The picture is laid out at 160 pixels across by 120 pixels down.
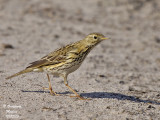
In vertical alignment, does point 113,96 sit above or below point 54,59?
below

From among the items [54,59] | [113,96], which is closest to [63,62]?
[54,59]

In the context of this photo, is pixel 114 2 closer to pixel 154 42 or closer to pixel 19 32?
pixel 154 42

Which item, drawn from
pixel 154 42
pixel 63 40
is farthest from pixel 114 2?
pixel 63 40

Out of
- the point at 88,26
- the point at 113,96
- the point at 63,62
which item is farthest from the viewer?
the point at 88,26

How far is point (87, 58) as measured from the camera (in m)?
10.3

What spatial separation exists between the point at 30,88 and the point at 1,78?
860mm

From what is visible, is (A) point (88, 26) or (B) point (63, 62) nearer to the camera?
(B) point (63, 62)

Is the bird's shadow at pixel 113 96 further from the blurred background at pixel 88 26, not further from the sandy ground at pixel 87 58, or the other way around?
the blurred background at pixel 88 26

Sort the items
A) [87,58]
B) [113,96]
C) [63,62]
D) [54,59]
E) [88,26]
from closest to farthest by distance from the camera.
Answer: [63,62] < [54,59] < [113,96] < [87,58] < [88,26]

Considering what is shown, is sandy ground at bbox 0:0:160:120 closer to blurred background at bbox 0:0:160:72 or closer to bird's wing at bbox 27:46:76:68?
blurred background at bbox 0:0:160:72

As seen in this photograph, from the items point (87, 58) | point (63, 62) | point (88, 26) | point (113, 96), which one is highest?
point (88, 26)

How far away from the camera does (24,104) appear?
593 cm

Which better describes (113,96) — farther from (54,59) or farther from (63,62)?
(54,59)

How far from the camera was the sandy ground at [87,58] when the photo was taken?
603cm
